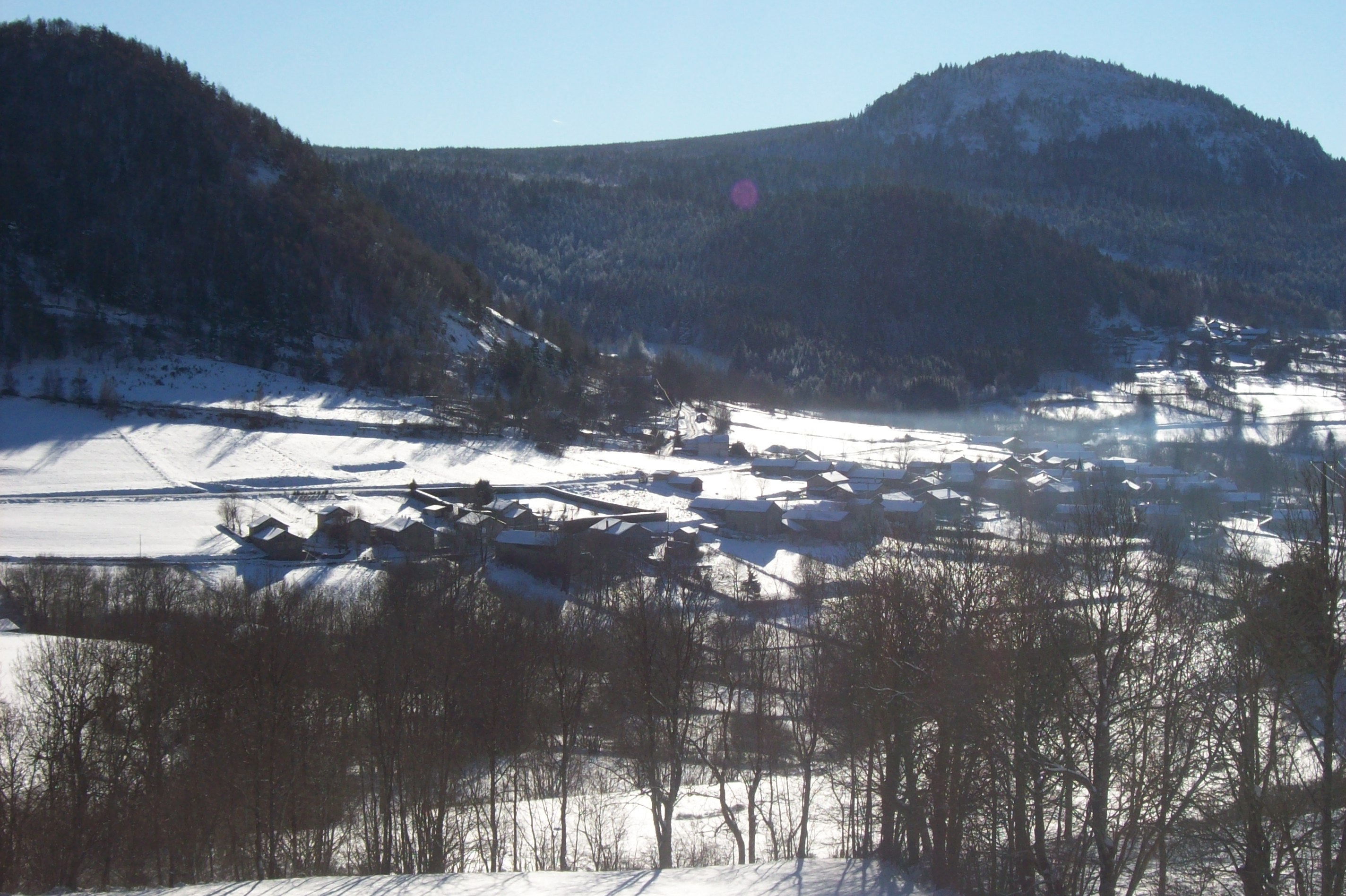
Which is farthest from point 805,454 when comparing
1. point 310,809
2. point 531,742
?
point 310,809

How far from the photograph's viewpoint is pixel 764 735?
1873 centimetres

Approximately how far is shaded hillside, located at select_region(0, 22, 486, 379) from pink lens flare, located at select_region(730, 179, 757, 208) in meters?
93.9

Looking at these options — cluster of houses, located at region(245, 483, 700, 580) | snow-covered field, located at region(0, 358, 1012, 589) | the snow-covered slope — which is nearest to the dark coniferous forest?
snow-covered field, located at region(0, 358, 1012, 589)

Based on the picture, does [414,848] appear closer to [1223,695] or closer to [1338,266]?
[1223,695]

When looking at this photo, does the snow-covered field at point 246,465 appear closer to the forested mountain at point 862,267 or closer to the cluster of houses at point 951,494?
the cluster of houses at point 951,494

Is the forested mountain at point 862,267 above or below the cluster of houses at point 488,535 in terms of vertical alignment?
above

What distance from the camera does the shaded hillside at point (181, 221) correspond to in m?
72.2

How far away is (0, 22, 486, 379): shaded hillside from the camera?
72.2 m

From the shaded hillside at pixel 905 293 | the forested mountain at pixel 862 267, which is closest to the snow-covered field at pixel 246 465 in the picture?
the shaded hillside at pixel 905 293

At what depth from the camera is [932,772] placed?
13.5 metres

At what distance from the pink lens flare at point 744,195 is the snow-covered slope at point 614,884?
172178 mm

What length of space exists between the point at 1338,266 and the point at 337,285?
15803 cm

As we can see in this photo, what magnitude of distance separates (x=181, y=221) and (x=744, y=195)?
13050 centimetres

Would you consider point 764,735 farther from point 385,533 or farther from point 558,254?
point 558,254
